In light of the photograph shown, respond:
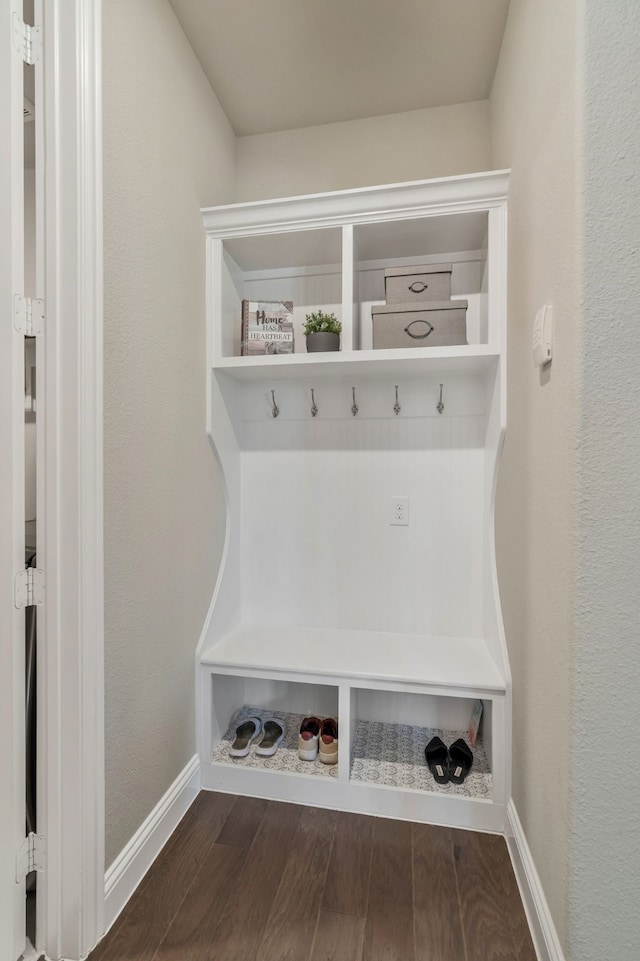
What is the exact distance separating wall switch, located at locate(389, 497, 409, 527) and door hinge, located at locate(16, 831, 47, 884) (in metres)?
1.47

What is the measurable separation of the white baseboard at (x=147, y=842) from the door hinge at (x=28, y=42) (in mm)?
2014

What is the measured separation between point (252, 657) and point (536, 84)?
192cm

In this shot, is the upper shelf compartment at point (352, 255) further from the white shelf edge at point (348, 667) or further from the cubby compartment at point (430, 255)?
the white shelf edge at point (348, 667)

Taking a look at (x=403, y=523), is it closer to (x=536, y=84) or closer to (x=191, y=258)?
(x=191, y=258)

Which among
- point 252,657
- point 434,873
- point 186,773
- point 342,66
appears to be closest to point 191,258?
point 342,66

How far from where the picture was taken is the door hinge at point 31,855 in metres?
1.10

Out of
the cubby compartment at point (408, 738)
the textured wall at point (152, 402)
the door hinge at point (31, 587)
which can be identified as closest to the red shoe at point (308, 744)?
the cubby compartment at point (408, 738)

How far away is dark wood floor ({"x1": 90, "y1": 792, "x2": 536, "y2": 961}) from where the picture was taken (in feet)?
3.65

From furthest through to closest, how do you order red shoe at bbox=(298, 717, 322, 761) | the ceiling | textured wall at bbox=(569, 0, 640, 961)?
1. red shoe at bbox=(298, 717, 322, 761)
2. the ceiling
3. textured wall at bbox=(569, 0, 640, 961)

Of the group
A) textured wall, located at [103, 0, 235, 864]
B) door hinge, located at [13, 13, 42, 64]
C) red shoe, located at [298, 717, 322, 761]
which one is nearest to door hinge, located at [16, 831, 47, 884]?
textured wall, located at [103, 0, 235, 864]

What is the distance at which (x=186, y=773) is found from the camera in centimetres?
157

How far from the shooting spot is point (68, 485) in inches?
43.1

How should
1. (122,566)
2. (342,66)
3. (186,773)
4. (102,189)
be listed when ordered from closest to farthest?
(102,189) < (122,566) < (186,773) < (342,66)

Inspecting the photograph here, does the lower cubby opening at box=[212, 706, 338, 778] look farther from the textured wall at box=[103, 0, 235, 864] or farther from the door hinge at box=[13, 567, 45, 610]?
the door hinge at box=[13, 567, 45, 610]
